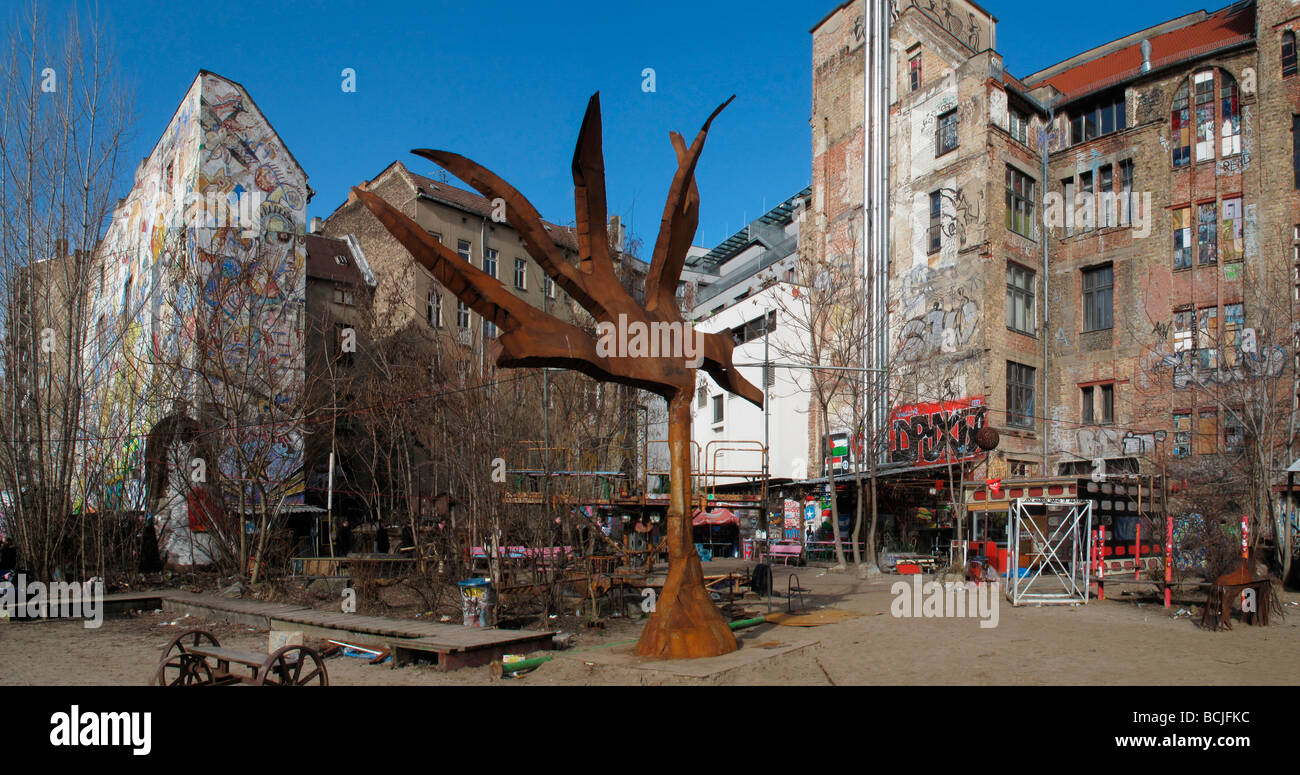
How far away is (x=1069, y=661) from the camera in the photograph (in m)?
10.9

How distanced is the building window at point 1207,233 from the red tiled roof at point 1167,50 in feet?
16.9

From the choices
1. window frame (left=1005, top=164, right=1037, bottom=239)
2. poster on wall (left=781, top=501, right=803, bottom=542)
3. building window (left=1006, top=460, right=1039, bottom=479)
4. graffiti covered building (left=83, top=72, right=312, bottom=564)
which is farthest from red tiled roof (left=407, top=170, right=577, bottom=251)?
building window (left=1006, top=460, right=1039, bottom=479)

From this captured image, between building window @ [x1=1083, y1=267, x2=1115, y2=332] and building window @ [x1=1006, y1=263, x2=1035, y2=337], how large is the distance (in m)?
1.82

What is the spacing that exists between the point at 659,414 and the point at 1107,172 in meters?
24.0

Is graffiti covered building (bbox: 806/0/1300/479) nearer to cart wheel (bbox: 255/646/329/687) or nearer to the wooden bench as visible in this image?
the wooden bench

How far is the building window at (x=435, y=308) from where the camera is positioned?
38906mm

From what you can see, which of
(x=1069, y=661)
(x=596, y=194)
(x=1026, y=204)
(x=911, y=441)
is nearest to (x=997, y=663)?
(x=1069, y=661)

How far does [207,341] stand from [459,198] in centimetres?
2599

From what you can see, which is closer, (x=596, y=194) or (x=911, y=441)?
(x=596, y=194)

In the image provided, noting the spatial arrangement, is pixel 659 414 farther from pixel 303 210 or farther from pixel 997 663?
pixel 997 663

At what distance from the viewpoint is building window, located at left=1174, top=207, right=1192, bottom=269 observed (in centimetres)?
2973

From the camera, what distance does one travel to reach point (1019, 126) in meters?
34.2

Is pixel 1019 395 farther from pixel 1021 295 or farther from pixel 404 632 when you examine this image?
pixel 404 632

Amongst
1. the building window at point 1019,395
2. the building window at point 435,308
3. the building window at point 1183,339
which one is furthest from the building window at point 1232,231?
the building window at point 435,308
